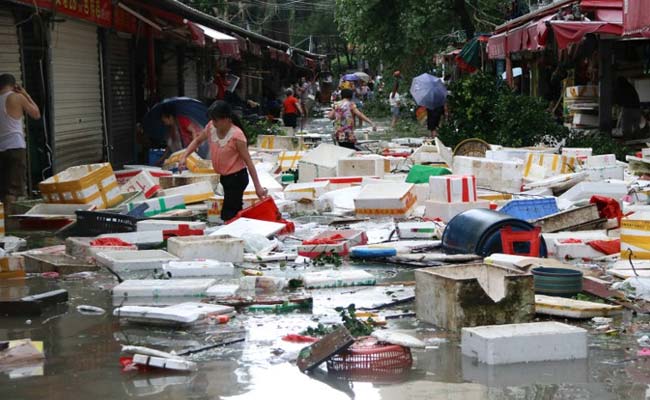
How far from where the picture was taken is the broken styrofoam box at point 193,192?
45.2 ft

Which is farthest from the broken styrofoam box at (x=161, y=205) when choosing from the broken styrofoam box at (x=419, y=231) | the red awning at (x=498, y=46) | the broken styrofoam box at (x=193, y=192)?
the red awning at (x=498, y=46)

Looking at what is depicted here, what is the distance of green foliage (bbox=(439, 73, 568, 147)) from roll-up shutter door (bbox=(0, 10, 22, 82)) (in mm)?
9284

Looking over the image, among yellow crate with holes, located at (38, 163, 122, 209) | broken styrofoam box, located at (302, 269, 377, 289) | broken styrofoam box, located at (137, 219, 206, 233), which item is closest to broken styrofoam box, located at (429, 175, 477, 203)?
broken styrofoam box, located at (137, 219, 206, 233)

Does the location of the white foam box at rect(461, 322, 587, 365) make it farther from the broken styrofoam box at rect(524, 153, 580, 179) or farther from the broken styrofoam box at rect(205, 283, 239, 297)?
the broken styrofoam box at rect(524, 153, 580, 179)

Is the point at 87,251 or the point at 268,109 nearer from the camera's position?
the point at 87,251

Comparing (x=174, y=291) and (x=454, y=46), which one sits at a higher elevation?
(x=454, y=46)

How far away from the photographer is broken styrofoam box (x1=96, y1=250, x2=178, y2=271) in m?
9.22

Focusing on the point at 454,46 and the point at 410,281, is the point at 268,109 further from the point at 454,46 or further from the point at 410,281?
the point at 410,281

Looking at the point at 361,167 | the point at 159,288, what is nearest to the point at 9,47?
the point at 361,167

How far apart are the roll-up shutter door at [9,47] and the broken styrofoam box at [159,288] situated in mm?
6965

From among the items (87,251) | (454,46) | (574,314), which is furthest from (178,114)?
(454,46)

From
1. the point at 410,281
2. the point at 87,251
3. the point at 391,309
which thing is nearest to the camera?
the point at 391,309

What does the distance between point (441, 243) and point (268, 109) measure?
29.7m

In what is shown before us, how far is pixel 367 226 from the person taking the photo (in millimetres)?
12109
